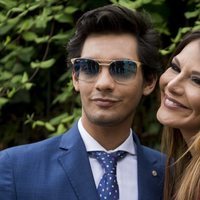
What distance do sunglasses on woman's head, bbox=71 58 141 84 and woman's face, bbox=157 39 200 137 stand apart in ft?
0.53

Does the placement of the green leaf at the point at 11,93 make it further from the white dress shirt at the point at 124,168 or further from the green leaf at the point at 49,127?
the white dress shirt at the point at 124,168

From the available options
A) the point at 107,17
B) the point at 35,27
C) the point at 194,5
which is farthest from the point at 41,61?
the point at 107,17

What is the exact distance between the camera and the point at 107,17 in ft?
9.93

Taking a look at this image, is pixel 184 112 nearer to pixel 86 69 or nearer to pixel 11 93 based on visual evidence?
pixel 86 69

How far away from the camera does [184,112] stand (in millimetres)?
2924

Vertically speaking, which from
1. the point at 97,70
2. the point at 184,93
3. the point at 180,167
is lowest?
the point at 180,167

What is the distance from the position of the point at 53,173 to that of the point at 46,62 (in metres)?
1.21

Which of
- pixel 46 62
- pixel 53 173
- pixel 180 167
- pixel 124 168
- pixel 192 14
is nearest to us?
pixel 53 173

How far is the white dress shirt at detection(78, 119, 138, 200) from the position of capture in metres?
2.94

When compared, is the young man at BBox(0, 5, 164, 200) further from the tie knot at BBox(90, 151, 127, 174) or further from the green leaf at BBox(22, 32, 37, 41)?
the green leaf at BBox(22, 32, 37, 41)

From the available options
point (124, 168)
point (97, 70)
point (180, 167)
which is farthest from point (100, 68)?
point (180, 167)

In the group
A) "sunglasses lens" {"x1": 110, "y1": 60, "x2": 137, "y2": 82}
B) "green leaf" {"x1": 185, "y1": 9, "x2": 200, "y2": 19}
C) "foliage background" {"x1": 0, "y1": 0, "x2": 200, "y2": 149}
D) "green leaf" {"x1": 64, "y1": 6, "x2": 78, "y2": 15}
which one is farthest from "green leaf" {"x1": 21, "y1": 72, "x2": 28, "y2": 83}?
"sunglasses lens" {"x1": 110, "y1": 60, "x2": 137, "y2": 82}

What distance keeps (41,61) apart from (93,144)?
1.30 m

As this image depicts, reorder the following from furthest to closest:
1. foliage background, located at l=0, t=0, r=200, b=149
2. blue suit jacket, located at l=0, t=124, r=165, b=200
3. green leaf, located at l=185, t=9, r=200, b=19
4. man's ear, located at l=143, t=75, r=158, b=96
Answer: foliage background, located at l=0, t=0, r=200, b=149 → green leaf, located at l=185, t=9, r=200, b=19 → man's ear, located at l=143, t=75, r=158, b=96 → blue suit jacket, located at l=0, t=124, r=165, b=200
